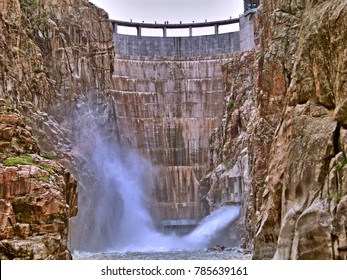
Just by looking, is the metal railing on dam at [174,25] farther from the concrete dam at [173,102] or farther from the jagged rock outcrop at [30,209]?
the jagged rock outcrop at [30,209]

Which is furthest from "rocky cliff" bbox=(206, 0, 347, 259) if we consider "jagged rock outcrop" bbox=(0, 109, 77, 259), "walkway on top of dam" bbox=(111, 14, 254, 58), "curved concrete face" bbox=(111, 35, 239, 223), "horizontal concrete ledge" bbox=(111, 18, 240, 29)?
"horizontal concrete ledge" bbox=(111, 18, 240, 29)

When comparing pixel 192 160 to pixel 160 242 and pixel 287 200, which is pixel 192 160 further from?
pixel 287 200

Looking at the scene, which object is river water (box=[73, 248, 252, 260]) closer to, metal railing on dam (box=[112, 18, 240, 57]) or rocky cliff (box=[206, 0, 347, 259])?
rocky cliff (box=[206, 0, 347, 259])

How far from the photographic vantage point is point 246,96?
8762 centimetres

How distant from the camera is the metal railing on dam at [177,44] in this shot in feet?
348

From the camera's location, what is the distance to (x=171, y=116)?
332 feet

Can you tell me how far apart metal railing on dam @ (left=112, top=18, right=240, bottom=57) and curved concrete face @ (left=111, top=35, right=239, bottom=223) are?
1729mm

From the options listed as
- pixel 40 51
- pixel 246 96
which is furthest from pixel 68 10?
pixel 246 96

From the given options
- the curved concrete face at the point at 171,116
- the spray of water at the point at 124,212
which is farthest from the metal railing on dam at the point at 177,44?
the spray of water at the point at 124,212

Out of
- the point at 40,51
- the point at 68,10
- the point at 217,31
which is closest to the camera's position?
the point at 40,51

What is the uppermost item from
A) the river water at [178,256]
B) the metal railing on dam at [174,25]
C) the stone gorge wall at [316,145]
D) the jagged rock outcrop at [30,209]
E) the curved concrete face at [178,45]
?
the metal railing on dam at [174,25]

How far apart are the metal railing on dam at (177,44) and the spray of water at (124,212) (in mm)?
20633

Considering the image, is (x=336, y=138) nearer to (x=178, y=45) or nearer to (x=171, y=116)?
(x=171, y=116)
